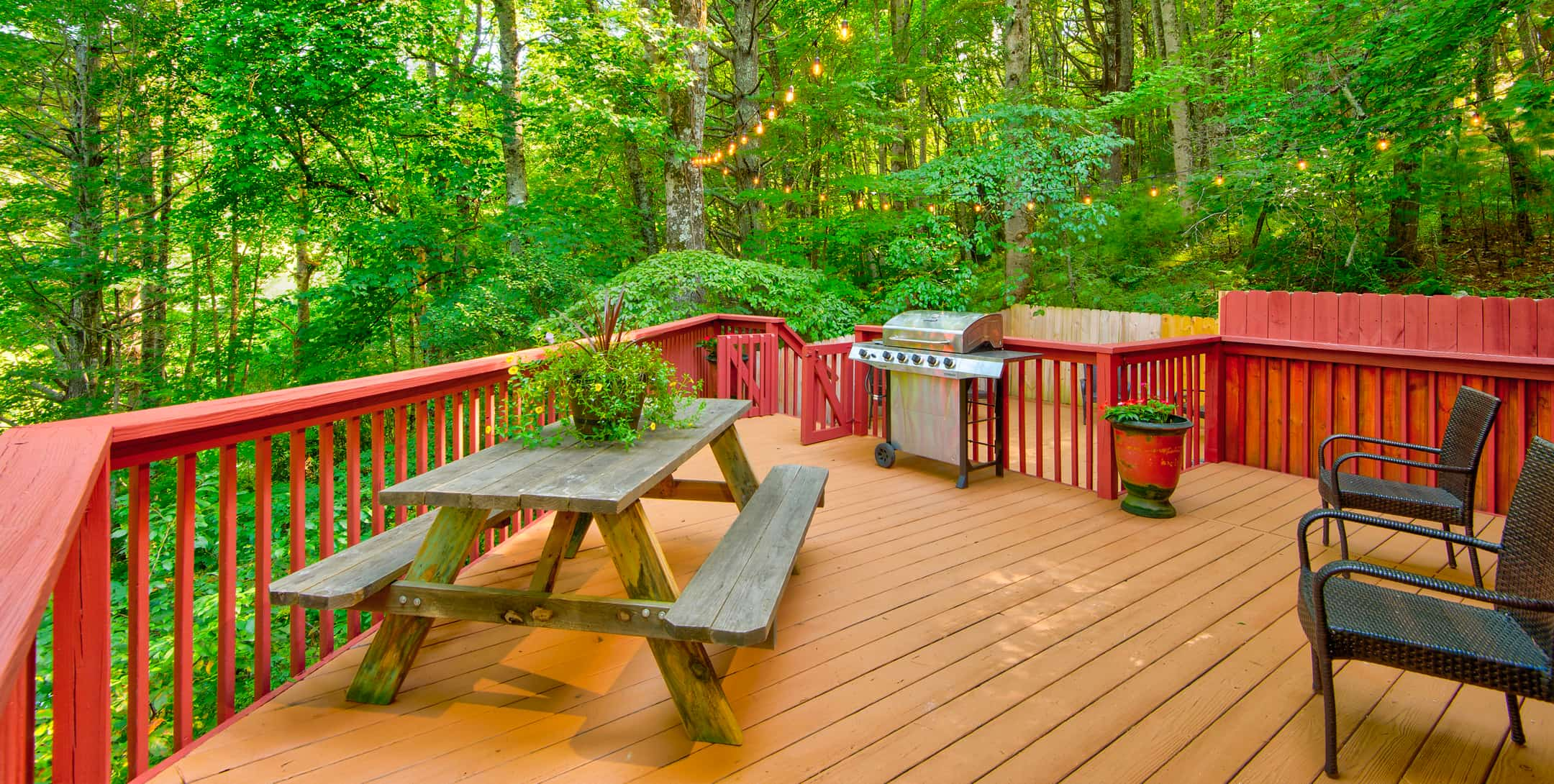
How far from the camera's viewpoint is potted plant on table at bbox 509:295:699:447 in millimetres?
2553

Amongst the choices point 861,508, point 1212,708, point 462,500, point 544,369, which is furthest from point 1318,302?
point 462,500

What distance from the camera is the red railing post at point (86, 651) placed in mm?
1442

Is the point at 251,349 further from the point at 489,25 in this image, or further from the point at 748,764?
the point at 748,764

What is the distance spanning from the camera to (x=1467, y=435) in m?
2.83

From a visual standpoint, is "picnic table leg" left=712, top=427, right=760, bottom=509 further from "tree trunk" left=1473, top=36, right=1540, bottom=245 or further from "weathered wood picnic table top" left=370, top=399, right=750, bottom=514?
"tree trunk" left=1473, top=36, right=1540, bottom=245

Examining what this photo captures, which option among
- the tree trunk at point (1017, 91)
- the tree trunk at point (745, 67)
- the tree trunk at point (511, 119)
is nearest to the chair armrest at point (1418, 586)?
the tree trunk at point (1017, 91)

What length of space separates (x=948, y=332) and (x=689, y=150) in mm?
5249

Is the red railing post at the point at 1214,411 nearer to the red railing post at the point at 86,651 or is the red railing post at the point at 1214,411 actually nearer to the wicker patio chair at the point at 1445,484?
the wicker patio chair at the point at 1445,484

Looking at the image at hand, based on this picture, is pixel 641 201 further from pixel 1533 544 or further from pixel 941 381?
pixel 1533 544

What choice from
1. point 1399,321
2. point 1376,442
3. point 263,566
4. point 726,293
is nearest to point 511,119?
point 726,293

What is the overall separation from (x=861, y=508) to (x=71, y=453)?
10.8 feet

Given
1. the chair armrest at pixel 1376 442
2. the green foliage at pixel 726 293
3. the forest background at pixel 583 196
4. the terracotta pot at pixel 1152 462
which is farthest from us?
the forest background at pixel 583 196

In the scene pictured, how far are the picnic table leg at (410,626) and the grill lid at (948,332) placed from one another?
304 centimetres

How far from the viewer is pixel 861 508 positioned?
13.4 ft
